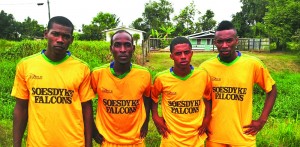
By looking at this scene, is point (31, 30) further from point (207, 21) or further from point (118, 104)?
point (118, 104)

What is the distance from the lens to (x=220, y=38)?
11.3ft

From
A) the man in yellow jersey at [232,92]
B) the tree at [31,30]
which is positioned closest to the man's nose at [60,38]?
the man in yellow jersey at [232,92]

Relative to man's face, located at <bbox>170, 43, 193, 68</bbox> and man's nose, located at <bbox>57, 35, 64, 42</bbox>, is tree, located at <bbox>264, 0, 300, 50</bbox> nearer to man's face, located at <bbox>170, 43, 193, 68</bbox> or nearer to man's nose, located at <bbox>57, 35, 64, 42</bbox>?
man's face, located at <bbox>170, 43, 193, 68</bbox>

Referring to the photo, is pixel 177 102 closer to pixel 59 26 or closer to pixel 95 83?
pixel 95 83

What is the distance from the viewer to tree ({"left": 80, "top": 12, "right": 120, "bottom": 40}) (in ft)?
135

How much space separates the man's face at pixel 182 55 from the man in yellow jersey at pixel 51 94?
1.01 m

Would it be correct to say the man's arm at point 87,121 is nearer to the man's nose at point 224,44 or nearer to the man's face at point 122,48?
the man's face at point 122,48

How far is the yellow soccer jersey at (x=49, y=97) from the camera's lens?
290 cm

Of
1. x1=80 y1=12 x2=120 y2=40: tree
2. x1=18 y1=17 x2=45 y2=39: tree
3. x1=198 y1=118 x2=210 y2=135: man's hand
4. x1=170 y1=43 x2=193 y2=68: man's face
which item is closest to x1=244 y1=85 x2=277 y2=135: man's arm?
x1=198 y1=118 x2=210 y2=135: man's hand

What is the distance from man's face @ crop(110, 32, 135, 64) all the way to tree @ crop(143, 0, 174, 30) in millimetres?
48976

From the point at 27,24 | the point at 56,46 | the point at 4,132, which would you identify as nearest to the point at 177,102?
the point at 56,46

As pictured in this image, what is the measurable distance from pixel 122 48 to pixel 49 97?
2.77 feet

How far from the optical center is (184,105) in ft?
11.2

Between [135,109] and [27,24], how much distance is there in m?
53.4
